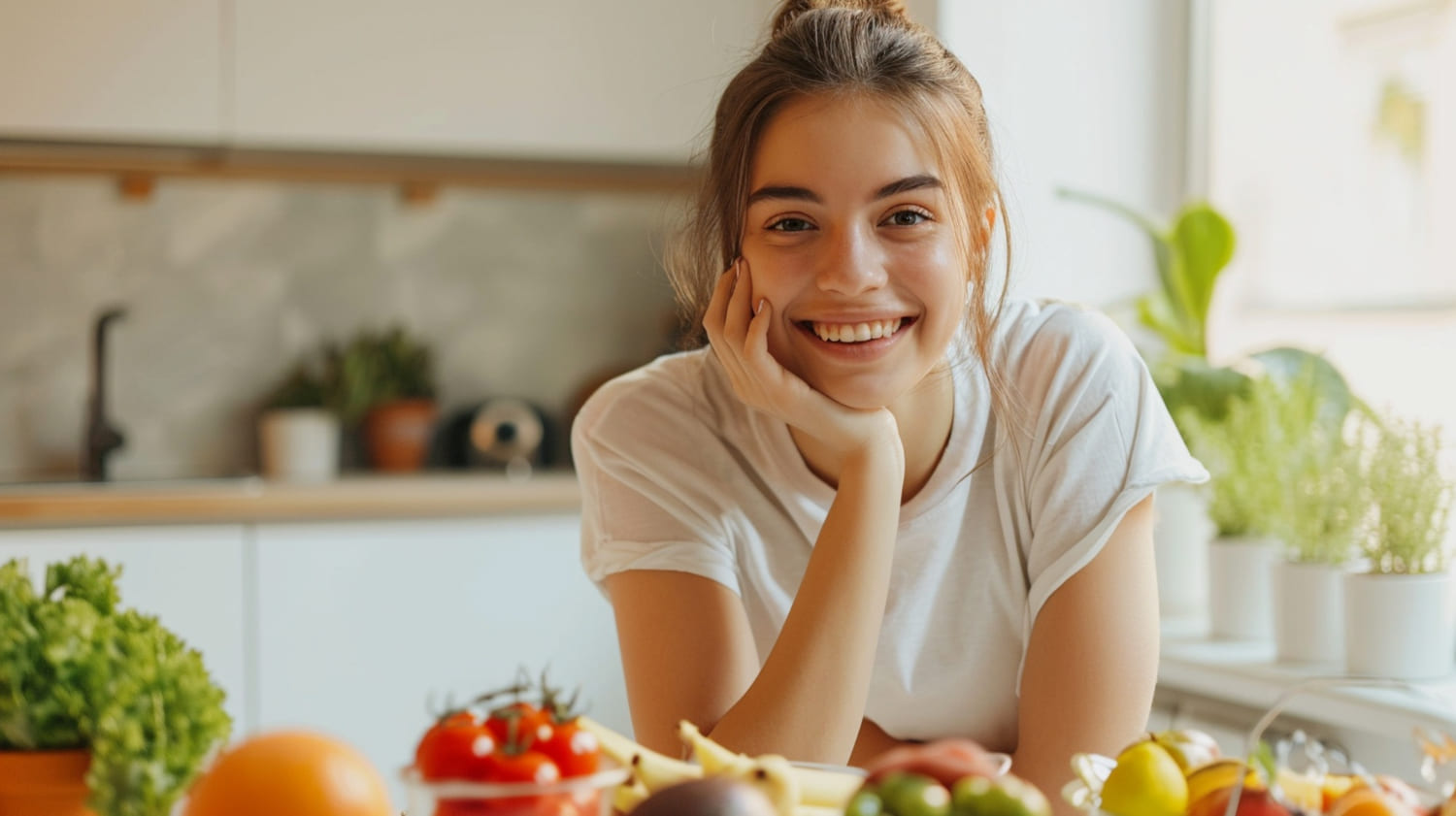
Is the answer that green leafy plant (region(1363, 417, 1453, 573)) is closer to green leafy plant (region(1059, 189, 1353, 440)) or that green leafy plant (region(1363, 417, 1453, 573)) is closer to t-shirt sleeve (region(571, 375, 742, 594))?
green leafy plant (region(1059, 189, 1353, 440))

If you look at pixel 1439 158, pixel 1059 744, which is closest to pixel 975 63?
pixel 1439 158

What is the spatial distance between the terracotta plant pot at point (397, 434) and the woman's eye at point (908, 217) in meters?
2.09

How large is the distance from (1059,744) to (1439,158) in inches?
56.4

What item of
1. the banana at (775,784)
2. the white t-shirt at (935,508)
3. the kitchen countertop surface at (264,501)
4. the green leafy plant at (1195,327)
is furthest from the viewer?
the kitchen countertop surface at (264,501)

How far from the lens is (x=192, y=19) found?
275 cm

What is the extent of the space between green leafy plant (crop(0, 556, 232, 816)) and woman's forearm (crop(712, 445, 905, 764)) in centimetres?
50

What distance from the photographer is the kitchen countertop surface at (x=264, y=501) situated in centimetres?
242

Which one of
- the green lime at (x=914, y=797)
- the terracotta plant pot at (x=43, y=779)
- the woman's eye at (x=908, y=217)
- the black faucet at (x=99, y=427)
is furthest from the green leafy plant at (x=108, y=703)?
the black faucet at (x=99, y=427)

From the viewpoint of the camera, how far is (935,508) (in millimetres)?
1370

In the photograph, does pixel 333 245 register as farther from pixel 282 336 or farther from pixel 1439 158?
pixel 1439 158

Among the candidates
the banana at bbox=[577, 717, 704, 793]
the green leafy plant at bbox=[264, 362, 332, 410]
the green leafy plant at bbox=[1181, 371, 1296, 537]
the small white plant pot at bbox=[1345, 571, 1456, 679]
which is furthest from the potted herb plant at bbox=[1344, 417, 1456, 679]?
the green leafy plant at bbox=[264, 362, 332, 410]

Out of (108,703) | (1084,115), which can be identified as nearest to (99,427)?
(1084,115)

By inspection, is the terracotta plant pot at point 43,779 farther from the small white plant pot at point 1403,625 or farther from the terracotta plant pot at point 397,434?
the terracotta plant pot at point 397,434

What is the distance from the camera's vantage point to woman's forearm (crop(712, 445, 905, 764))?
1.14m
